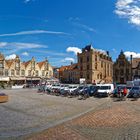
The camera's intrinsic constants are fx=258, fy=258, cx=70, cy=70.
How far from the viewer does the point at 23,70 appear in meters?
88.0

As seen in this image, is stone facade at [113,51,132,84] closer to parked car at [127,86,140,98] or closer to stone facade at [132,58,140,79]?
stone facade at [132,58,140,79]

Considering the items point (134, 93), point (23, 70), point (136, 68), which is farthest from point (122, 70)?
point (134, 93)

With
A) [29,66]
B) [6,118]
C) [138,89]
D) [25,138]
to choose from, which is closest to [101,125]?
[25,138]

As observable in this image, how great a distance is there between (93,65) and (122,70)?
1144 centimetres

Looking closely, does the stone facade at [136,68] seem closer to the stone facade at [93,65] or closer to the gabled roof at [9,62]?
the stone facade at [93,65]

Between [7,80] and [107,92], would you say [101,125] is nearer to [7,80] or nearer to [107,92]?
[107,92]

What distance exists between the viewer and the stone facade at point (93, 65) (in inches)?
3610

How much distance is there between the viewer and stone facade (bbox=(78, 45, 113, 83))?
91.7 metres

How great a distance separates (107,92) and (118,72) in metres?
50.1

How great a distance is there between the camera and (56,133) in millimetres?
13102

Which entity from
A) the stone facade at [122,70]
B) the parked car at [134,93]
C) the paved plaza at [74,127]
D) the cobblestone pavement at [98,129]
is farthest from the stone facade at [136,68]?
the cobblestone pavement at [98,129]

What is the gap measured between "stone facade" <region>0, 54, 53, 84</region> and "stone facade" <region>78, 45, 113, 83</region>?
12.5 metres

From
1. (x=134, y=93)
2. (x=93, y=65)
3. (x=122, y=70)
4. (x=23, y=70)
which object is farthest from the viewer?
(x=93, y=65)

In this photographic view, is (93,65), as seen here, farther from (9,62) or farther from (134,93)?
(134,93)
